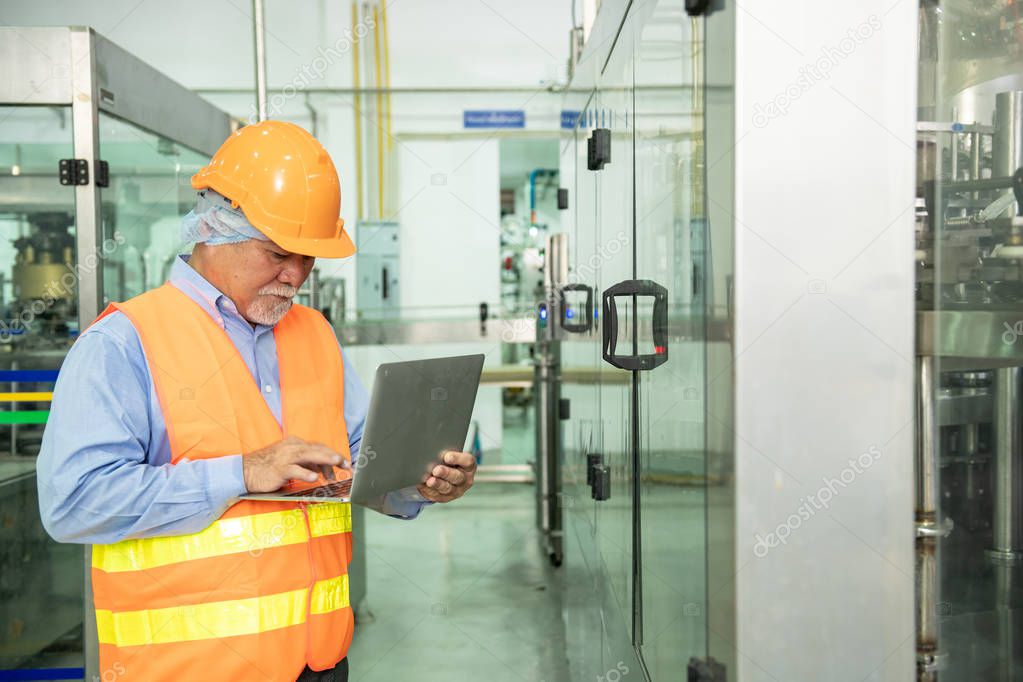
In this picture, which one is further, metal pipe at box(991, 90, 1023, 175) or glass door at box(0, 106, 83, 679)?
glass door at box(0, 106, 83, 679)

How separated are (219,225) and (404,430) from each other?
0.50m

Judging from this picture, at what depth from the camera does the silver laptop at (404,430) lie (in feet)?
4.03

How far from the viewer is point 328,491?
A: 1.34 metres

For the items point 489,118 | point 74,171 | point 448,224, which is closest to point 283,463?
point 74,171

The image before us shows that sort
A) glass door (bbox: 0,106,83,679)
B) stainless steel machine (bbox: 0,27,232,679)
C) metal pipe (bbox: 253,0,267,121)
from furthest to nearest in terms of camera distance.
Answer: metal pipe (bbox: 253,0,267,121)
glass door (bbox: 0,106,83,679)
stainless steel machine (bbox: 0,27,232,679)

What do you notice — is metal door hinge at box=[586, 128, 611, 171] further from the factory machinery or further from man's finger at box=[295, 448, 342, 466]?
man's finger at box=[295, 448, 342, 466]

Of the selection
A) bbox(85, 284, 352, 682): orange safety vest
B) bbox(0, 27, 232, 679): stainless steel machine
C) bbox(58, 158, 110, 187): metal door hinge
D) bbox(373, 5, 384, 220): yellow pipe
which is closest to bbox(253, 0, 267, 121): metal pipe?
bbox(0, 27, 232, 679): stainless steel machine

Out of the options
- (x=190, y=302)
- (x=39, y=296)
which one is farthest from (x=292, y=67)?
(x=190, y=302)

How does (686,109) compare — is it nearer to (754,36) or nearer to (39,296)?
(754,36)

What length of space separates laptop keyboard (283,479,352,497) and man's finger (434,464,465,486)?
0.16 m

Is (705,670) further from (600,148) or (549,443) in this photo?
(549,443)

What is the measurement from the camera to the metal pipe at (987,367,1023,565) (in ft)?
4.07

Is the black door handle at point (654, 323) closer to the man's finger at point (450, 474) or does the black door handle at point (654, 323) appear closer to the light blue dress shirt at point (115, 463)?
the man's finger at point (450, 474)

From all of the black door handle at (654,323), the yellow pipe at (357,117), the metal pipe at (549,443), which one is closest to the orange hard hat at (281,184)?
the black door handle at (654,323)
